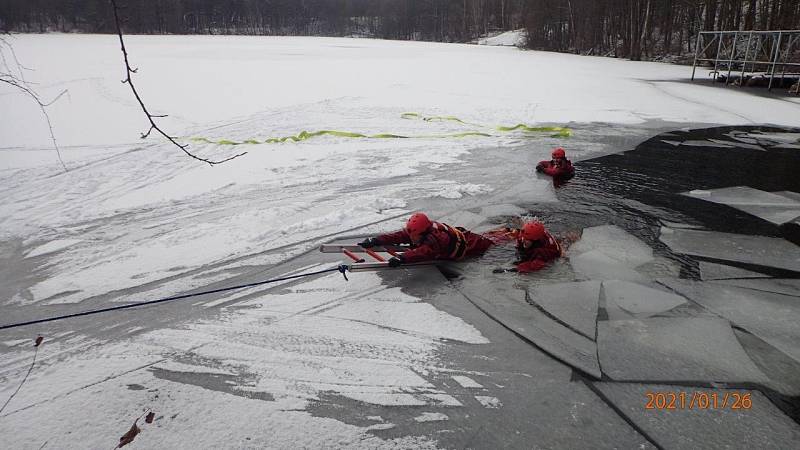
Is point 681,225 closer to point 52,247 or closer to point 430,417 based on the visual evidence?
point 430,417

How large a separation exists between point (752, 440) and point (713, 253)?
2.44 meters

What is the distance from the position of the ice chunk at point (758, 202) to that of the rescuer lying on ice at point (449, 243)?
2.77 meters

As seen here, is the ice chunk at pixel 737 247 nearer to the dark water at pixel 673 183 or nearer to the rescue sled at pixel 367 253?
the dark water at pixel 673 183

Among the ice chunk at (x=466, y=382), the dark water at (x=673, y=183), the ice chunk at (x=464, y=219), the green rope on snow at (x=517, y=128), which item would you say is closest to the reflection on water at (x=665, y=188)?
the dark water at (x=673, y=183)

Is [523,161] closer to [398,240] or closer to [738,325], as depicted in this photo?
[398,240]

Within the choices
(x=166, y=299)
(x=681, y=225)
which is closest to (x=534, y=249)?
(x=681, y=225)

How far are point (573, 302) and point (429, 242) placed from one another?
4.23ft

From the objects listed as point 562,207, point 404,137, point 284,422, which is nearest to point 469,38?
point 404,137

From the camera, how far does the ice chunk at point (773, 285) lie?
367cm

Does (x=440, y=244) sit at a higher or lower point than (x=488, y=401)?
higher

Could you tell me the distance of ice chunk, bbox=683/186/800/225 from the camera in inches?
205

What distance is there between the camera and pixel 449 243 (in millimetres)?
4207

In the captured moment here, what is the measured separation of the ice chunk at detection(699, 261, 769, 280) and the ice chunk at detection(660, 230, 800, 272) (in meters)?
0.20

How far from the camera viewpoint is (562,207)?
5695mm
